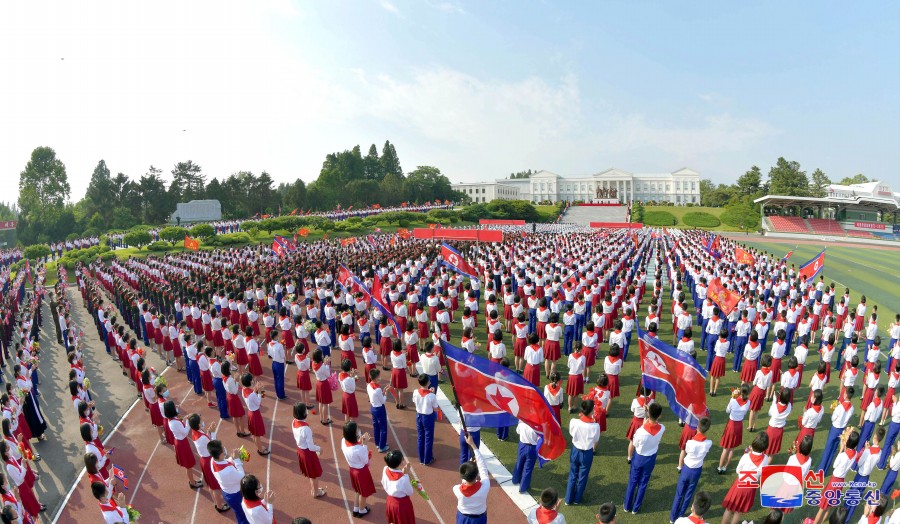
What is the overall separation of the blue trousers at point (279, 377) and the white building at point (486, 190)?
109 meters

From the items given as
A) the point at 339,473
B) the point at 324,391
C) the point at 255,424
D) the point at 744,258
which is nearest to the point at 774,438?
the point at 339,473

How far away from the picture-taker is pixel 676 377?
623 centimetres

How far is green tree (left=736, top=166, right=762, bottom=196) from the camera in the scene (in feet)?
241

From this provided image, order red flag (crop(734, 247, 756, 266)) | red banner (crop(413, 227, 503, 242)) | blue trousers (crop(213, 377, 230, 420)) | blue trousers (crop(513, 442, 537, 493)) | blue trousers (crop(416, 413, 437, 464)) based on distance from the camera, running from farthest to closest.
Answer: red banner (crop(413, 227, 503, 242))
red flag (crop(734, 247, 756, 266))
blue trousers (crop(213, 377, 230, 420))
blue trousers (crop(416, 413, 437, 464))
blue trousers (crop(513, 442, 537, 493))

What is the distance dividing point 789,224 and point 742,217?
568 cm

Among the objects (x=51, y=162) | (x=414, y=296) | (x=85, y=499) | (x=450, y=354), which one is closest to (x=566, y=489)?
(x=450, y=354)

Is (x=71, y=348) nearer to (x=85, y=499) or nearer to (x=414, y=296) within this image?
(x=85, y=499)

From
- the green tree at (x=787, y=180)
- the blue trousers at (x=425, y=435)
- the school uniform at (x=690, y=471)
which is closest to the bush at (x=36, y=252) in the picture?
the blue trousers at (x=425, y=435)

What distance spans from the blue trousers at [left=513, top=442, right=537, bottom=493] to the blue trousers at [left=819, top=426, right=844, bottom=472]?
13.0 ft

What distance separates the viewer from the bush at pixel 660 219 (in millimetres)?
61672

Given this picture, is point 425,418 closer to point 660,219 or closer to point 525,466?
point 525,466

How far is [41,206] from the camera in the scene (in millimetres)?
49094

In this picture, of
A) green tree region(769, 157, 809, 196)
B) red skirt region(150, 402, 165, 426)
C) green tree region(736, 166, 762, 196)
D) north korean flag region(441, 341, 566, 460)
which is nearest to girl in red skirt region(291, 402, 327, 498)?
north korean flag region(441, 341, 566, 460)

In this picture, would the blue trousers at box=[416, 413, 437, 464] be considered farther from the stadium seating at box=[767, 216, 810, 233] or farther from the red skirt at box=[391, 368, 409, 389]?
the stadium seating at box=[767, 216, 810, 233]
